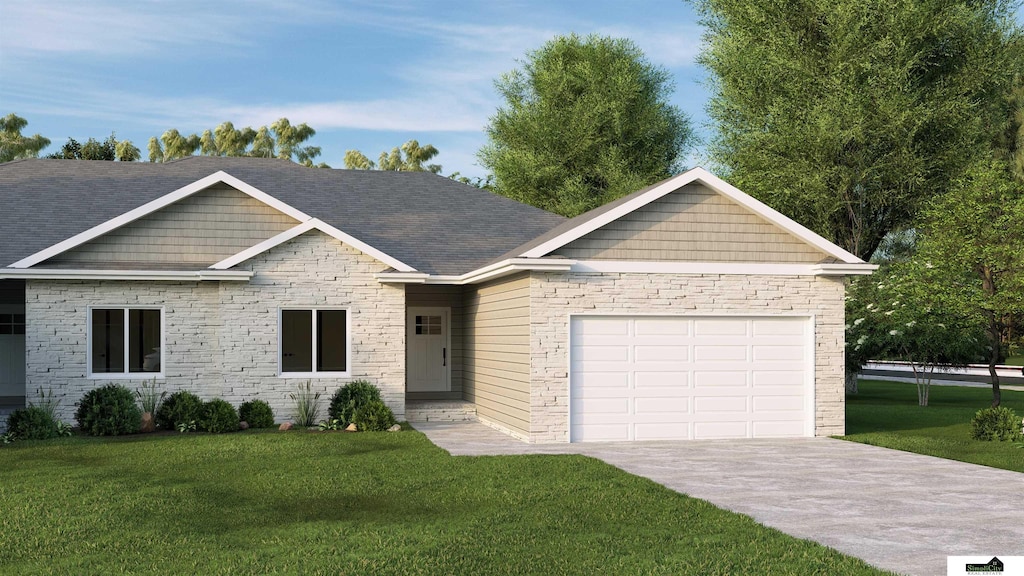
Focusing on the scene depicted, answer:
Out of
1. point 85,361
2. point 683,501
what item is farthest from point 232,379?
point 683,501

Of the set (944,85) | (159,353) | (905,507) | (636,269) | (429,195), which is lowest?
(905,507)

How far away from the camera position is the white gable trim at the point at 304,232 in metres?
18.8

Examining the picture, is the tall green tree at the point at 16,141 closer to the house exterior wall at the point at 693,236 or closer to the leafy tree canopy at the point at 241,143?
the leafy tree canopy at the point at 241,143

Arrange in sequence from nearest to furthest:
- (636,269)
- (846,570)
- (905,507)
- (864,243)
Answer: (846,570), (905,507), (636,269), (864,243)

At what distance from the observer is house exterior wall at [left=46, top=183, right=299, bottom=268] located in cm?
1902

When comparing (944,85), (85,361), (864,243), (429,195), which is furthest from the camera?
(864,243)

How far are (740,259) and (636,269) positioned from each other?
198 cm

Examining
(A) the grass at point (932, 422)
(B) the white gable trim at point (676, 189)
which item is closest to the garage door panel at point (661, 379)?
(B) the white gable trim at point (676, 189)

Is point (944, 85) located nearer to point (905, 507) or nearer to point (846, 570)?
point (905, 507)

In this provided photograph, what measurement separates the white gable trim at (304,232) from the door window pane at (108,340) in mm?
2109

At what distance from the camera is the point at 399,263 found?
19.4m

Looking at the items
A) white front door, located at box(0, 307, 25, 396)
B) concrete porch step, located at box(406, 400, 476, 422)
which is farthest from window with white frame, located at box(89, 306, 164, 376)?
concrete porch step, located at box(406, 400, 476, 422)

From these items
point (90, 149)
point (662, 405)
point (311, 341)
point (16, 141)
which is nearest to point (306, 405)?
point (311, 341)

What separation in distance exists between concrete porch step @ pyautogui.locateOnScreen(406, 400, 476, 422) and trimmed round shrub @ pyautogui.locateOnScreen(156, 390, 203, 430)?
424 cm
